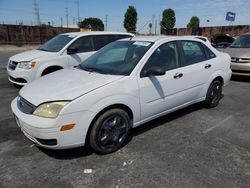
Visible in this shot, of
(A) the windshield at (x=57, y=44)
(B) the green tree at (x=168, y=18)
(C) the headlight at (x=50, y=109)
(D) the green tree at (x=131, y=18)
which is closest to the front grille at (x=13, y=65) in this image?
(A) the windshield at (x=57, y=44)

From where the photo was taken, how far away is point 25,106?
3.12 metres

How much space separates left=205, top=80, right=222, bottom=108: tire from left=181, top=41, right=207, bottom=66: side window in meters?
0.67

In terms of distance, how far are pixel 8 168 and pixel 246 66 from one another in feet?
24.0

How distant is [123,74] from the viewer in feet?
11.2

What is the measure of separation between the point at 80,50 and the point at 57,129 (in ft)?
15.0

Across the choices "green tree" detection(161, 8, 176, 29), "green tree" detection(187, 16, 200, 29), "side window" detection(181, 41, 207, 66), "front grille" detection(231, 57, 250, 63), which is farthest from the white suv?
"green tree" detection(187, 16, 200, 29)

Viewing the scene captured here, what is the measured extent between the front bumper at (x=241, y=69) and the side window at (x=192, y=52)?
146 inches

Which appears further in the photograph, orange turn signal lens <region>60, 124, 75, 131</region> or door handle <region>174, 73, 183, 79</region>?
door handle <region>174, 73, 183, 79</region>

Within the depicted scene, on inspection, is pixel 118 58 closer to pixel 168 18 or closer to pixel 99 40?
pixel 99 40

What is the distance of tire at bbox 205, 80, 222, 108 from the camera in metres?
4.96

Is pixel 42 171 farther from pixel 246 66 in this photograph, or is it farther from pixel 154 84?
pixel 246 66

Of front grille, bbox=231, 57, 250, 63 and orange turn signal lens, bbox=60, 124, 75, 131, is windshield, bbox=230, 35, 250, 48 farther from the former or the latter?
orange turn signal lens, bbox=60, 124, 75, 131

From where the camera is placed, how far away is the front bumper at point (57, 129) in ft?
9.21

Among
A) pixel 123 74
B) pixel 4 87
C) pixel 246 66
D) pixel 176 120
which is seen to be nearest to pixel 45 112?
pixel 123 74
